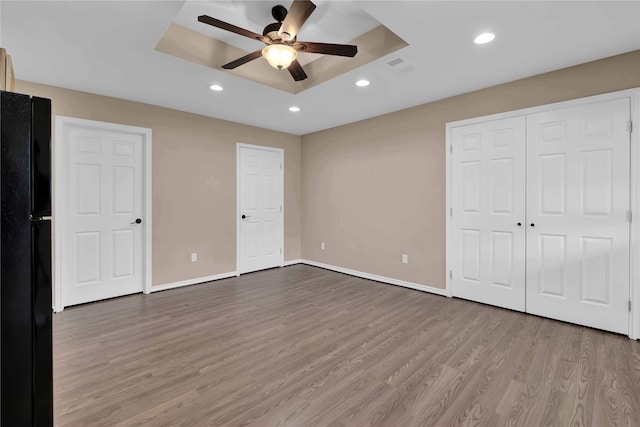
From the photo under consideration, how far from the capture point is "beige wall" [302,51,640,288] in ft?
9.82

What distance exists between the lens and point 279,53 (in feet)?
7.25

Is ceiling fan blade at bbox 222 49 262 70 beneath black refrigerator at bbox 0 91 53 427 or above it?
above

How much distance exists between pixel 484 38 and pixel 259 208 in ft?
12.8

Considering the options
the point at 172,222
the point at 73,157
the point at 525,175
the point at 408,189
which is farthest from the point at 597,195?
the point at 73,157

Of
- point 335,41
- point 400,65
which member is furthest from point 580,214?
point 335,41

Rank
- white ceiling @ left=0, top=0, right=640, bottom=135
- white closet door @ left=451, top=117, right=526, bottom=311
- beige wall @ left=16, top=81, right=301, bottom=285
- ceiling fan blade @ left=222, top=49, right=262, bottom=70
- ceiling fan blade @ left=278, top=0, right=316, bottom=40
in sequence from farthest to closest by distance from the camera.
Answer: beige wall @ left=16, top=81, right=301, bottom=285
white closet door @ left=451, top=117, right=526, bottom=311
ceiling fan blade @ left=222, top=49, right=262, bottom=70
white ceiling @ left=0, top=0, right=640, bottom=135
ceiling fan blade @ left=278, top=0, right=316, bottom=40

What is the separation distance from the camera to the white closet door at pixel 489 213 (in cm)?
324

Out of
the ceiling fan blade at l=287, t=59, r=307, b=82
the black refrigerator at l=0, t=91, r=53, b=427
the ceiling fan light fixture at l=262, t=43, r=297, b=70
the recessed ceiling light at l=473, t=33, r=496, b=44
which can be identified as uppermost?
the recessed ceiling light at l=473, t=33, r=496, b=44

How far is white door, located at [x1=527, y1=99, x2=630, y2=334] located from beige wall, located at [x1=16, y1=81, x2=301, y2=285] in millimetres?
4001

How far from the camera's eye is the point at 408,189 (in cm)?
419

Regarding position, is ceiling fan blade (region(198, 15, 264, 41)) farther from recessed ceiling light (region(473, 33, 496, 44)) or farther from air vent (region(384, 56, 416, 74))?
recessed ceiling light (region(473, 33, 496, 44))

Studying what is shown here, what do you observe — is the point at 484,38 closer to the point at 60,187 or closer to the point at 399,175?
the point at 399,175

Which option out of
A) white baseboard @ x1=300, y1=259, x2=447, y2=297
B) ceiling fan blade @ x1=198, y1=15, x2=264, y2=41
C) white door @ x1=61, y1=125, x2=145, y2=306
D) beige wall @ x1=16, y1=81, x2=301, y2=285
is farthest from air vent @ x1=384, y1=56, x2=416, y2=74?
white door @ x1=61, y1=125, x2=145, y2=306

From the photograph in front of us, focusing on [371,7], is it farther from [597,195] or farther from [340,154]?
[340,154]
